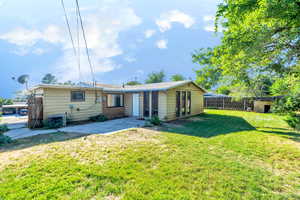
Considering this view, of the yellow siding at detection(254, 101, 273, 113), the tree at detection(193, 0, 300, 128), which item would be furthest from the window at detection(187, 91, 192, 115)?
the yellow siding at detection(254, 101, 273, 113)

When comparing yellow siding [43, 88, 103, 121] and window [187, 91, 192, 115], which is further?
window [187, 91, 192, 115]

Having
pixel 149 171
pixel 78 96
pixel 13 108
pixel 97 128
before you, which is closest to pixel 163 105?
pixel 97 128

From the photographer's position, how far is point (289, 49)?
417cm

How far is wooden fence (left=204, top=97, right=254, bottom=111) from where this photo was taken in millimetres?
15553

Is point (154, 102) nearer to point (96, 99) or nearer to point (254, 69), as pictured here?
point (96, 99)

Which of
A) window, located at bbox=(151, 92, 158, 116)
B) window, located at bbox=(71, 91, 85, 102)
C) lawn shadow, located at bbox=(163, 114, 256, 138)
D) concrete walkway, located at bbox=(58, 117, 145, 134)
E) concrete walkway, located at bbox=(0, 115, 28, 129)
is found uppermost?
window, located at bbox=(71, 91, 85, 102)

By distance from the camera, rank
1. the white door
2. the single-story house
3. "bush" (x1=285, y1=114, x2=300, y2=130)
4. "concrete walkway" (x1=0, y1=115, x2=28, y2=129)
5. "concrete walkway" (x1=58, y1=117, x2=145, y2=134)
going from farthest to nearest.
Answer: the single-story house
the white door
"concrete walkway" (x1=0, y1=115, x2=28, y2=129)
"concrete walkway" (x1=58, y1=117, x2=145, y2=134)
"bush" (x1=285, y1=114, x2=300, y2=130)

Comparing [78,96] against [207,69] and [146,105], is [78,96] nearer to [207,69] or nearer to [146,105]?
[146,105]

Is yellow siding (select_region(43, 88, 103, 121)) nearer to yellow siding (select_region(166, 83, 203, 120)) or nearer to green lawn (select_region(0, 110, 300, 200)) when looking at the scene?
green lawn (select_region(0, 110, 300, 200))

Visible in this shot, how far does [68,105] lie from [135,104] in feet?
14.7

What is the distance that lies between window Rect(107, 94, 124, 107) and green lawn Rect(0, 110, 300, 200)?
6.24 meters

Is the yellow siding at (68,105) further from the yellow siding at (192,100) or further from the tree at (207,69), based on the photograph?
the tree at (207,69)

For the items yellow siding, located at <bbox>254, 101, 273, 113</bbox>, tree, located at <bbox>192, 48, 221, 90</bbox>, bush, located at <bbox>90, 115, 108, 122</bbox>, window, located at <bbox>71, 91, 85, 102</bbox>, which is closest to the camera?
tree, located at <bbox>192, 48, 221, 90</bbox>

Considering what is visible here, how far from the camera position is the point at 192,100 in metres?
11.3
